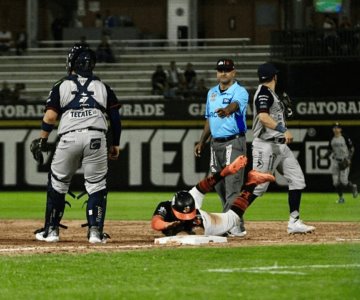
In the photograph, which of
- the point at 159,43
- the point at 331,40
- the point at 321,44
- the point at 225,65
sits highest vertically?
the point at 159,43

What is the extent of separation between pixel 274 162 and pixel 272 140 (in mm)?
262

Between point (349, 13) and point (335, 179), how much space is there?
13246mm

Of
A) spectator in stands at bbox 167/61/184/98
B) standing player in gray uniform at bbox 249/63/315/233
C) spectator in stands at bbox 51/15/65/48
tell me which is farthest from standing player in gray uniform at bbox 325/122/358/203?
spectator in stands at bbox 51/15/65/48

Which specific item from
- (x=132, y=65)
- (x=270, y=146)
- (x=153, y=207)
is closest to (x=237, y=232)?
(x=270, y=146)

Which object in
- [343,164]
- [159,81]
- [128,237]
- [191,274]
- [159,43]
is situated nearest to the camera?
[191,274]

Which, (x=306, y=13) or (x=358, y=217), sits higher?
(x=306, y=13)

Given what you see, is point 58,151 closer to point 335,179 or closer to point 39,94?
point 335,179

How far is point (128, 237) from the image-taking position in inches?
555

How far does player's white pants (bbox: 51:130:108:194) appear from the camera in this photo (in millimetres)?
12383

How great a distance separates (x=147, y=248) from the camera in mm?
11789

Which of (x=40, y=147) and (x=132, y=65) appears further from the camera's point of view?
(x=132, y=65)

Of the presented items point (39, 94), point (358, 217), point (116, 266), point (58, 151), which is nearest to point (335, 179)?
point (358, 217)

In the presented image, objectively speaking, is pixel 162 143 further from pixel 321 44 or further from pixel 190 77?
pixel 321 44

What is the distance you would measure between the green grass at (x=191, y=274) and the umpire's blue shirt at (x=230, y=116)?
2492 millimetres
